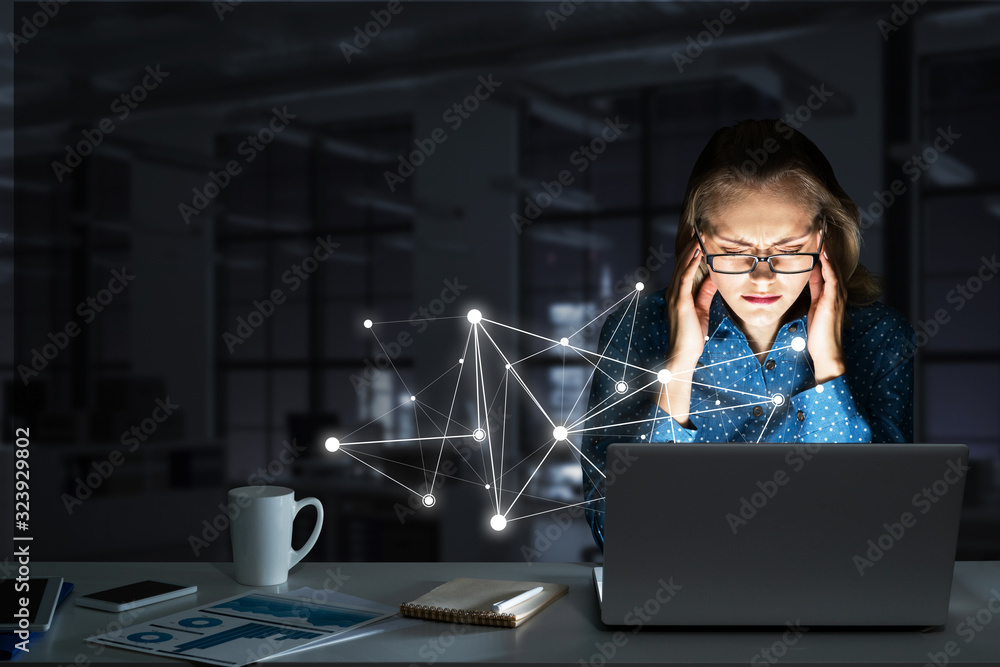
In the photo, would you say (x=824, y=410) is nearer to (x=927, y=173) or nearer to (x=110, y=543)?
(x=110, y=543)

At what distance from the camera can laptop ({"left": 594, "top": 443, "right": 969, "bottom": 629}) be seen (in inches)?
39.6

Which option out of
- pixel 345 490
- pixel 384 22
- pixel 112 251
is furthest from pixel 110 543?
pixel 112 251

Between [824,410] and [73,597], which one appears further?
[824,410]

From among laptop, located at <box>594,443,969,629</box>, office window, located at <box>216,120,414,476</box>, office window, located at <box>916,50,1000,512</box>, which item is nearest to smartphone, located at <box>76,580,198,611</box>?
laptop, located at <box>594,443,969,629</box>

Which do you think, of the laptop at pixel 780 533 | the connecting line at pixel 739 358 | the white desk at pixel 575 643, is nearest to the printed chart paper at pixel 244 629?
the white desk at pixel 575 643

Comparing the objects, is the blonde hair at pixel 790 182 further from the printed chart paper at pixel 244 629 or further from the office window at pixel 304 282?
the office window at pixel 304 282

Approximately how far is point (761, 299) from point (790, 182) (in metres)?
0.25

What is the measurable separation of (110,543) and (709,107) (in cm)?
508

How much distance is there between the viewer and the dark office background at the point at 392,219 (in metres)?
5.12

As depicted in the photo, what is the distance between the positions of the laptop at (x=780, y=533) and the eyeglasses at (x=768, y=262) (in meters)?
0.72

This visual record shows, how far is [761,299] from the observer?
5.65 ft

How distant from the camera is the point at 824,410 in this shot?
1.60 metres

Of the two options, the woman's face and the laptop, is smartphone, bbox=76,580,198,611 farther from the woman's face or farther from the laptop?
the woman's face

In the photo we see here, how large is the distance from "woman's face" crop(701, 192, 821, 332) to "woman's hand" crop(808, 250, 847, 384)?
0.03m
